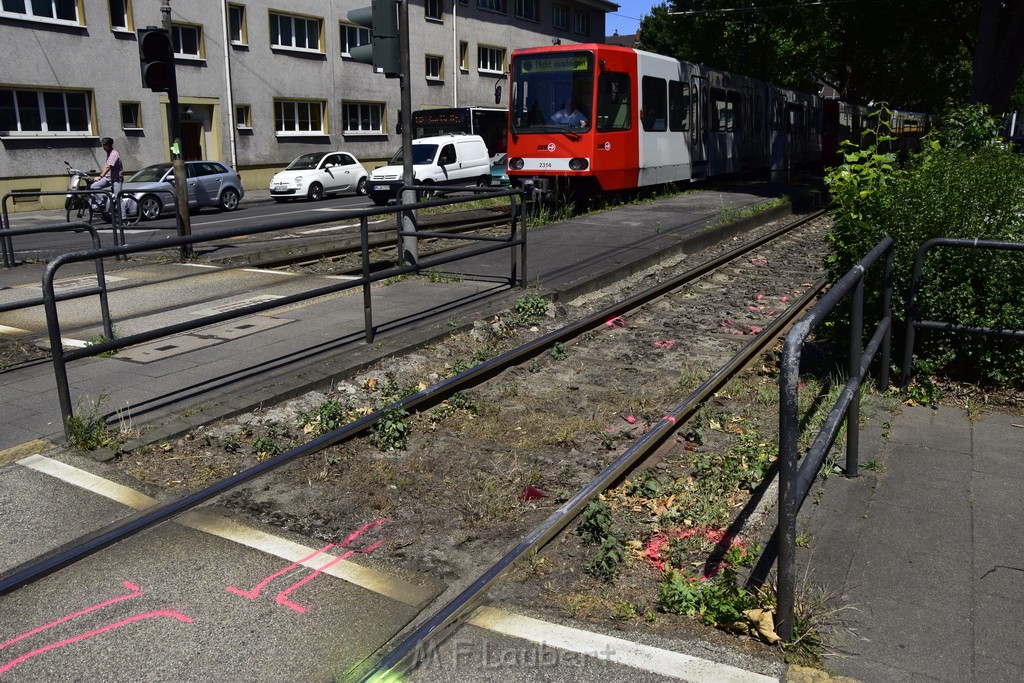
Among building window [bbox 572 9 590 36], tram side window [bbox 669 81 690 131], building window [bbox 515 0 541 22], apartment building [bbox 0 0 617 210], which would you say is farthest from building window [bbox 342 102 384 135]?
tram side window [bbox 669 81 690 131]

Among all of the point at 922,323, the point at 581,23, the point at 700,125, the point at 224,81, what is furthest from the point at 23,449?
the point at 581,23

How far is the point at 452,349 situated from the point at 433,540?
357cm

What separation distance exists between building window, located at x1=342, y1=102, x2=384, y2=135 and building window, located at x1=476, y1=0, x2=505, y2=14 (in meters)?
8.47

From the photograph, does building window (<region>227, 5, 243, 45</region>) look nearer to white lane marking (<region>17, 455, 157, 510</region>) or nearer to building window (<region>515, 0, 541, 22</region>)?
building window (<region>515, 0, 541, 22</region>)

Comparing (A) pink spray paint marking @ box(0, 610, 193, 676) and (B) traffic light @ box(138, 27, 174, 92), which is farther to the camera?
(B) traffic light @ box(138, 27, 174, 92)

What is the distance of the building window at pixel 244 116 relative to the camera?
33250mm

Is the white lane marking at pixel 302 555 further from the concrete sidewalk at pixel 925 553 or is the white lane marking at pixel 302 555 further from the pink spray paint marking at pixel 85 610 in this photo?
the concrete sidewalk at pixel 925 553

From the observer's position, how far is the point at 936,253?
5812mm

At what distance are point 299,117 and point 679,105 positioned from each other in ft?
64.9

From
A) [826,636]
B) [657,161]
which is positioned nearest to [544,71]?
[657,161]

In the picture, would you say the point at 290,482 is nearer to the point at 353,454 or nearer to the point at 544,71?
the point at 353,454

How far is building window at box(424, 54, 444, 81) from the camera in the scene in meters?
41.5

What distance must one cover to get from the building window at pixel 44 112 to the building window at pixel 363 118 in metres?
11.6

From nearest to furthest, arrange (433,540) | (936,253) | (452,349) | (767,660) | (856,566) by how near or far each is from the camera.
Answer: (767,660), (856,566), (433,540), (936,253), (452,349)
